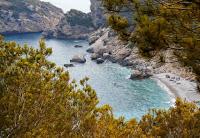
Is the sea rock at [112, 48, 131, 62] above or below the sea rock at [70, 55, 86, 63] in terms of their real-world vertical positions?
above

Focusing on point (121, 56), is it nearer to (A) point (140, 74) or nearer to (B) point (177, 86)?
(A) point (140, 74)

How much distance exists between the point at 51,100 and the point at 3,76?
2.45 m

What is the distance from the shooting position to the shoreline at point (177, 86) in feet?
331

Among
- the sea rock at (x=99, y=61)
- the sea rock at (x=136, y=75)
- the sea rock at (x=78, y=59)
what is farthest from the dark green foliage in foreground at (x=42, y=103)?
the sea rock at (x=78, y=59)

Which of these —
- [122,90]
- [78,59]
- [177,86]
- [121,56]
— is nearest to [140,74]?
[177,86]

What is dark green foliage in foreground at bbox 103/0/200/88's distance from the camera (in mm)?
12539

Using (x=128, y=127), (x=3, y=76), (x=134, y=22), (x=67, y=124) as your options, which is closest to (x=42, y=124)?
(x=67, y=124)

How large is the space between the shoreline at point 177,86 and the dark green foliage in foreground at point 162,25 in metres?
85.9

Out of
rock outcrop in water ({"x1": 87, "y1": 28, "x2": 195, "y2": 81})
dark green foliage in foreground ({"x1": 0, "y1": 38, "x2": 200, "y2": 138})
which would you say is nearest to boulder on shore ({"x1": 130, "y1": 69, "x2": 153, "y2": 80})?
rock outcrop in water ({"x1": 87, "y1": 28, "x2": 195, "y2": 81})

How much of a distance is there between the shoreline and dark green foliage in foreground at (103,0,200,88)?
282ft

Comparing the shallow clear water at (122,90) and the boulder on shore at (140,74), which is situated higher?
the boulder on shore at (140,74)

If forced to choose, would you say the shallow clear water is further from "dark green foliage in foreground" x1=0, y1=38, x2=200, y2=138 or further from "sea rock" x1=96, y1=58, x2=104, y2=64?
"dark green foliage in foreground" x1=0, y1=38, x2=200, y2=138

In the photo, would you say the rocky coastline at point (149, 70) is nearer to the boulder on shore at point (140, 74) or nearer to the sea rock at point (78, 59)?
the boulder on shore at point (140, 74)

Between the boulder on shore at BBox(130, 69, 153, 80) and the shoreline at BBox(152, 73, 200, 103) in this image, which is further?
the boulder on shore at BBox(130, 69, 153, 80)
